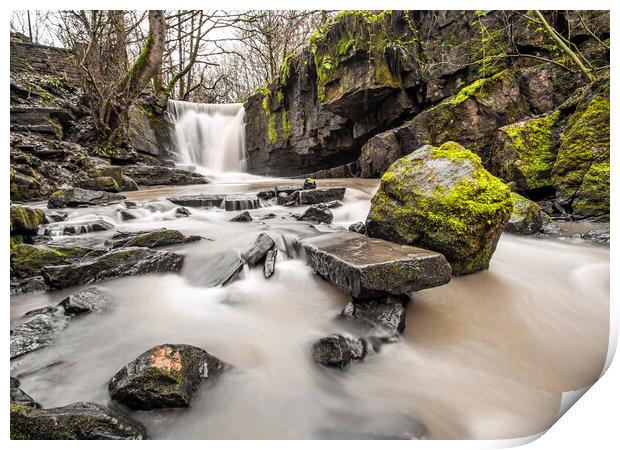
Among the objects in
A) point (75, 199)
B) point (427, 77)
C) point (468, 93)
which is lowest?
point (75, 199)

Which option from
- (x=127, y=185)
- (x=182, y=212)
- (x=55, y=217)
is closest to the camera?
(x=55, y=217)

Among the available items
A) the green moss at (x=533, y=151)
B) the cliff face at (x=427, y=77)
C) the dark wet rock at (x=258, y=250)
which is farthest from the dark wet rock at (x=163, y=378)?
the cliff face at (x=427, y=77)

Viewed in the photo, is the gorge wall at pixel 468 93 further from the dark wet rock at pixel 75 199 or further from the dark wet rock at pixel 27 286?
the dark wet rock at pixel 27 286

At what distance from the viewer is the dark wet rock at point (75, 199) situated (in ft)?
18.4

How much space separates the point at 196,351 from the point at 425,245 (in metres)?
2.09

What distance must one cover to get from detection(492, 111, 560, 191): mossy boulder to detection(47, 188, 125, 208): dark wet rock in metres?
7.58

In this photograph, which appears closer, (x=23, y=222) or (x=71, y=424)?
(x=71, y=424)

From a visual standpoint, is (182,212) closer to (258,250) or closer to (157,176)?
(258,250)

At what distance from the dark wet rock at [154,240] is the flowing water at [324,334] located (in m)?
0.54

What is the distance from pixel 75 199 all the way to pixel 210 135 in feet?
31.4

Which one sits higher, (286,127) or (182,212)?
(286,127)

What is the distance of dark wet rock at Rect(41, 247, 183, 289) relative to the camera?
8.54 ft

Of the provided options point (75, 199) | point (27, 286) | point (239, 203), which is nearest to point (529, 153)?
point (239, 203)

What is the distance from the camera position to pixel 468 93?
7.12 m
